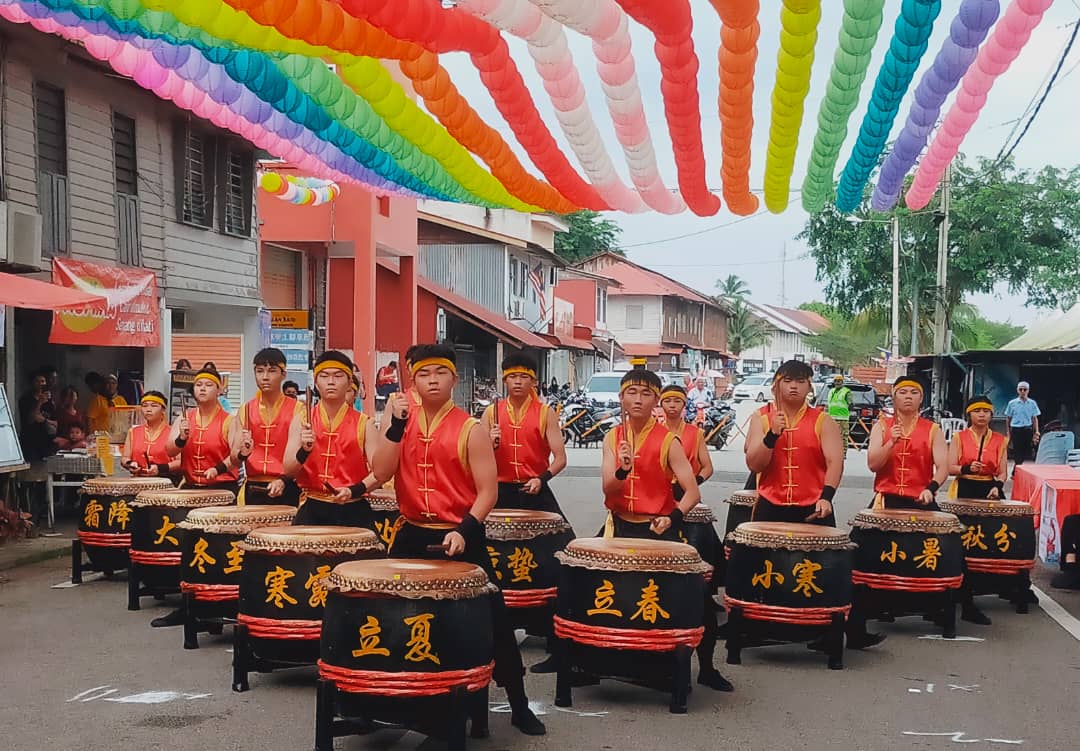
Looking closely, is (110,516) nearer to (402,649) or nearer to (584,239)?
(402,649)

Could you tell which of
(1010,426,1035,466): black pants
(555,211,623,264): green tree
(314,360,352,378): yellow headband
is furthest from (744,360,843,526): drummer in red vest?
(555,211,623,264): green tree

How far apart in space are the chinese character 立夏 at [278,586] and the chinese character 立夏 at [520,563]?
62.1 inches

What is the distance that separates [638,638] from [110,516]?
554 centimetres

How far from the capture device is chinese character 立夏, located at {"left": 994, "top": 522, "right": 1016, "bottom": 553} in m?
10.2

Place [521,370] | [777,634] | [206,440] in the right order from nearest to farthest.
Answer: [777,634] < [521,370] < [206,440]

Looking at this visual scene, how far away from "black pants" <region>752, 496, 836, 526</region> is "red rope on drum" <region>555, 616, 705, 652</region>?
1.93m

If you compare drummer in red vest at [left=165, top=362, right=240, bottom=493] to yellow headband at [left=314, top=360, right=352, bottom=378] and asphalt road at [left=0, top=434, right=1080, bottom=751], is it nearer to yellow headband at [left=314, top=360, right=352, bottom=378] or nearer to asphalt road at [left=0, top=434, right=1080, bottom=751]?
asphalt road at [left=0, top=434, right=1080, bottom=751]

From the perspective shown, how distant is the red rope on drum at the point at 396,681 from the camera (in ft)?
18.7

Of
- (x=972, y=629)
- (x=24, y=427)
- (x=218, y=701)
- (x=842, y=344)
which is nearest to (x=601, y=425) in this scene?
(x=24, y=427)

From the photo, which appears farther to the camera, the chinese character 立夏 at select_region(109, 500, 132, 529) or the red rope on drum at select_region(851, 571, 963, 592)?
the chinese character 立夏 at select_region(109, 500, 132, 529)

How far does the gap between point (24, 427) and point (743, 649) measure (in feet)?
33.6

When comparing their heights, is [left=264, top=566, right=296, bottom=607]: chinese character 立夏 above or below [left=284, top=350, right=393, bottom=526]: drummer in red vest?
below

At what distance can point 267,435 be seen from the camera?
9445 mm

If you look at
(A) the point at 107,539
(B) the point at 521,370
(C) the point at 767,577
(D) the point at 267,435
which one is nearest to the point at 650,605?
(C) the point at 767,577
